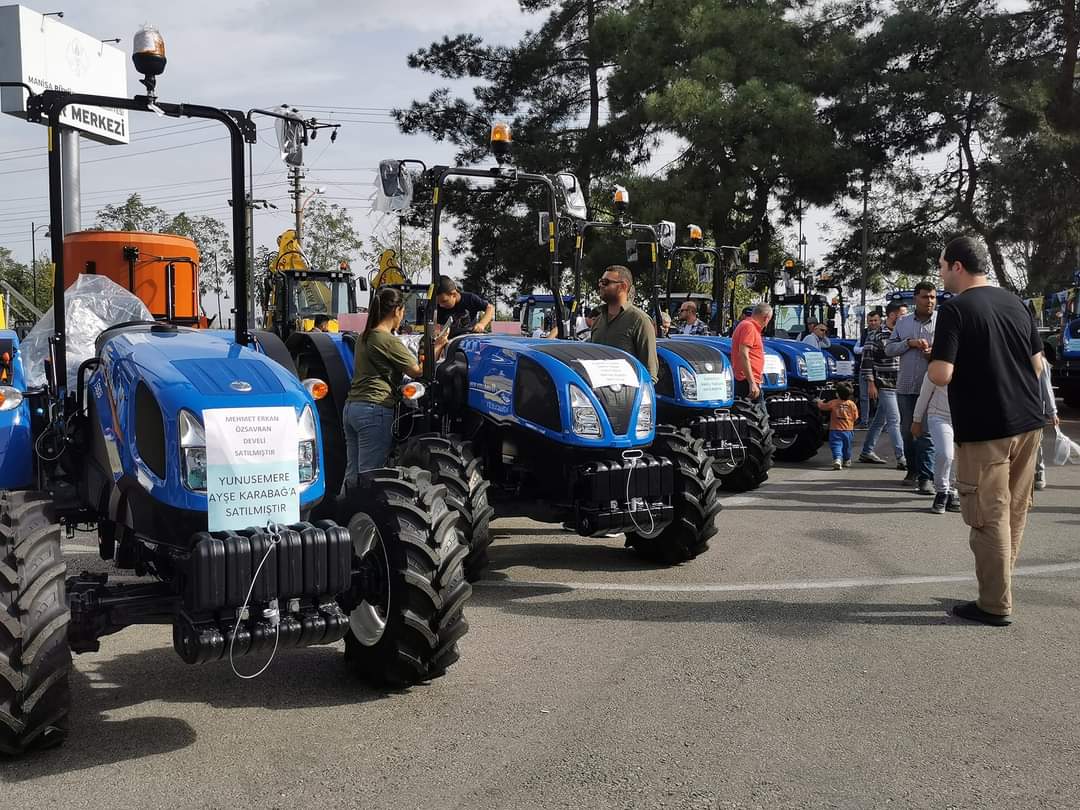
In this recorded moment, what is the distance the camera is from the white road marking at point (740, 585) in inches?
248

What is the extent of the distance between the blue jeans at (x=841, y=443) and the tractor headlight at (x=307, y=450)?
8.64 m

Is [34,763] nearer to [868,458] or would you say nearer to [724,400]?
[724,400]

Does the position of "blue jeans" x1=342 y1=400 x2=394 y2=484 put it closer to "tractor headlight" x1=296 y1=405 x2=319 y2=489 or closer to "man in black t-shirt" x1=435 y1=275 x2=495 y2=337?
"man in black t-shirt" x1=435 y1=275 x2=495 y2=337

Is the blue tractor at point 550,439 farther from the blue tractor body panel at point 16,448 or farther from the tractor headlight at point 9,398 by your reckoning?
the tractor headlight at point 9,398

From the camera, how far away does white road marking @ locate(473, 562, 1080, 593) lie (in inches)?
248

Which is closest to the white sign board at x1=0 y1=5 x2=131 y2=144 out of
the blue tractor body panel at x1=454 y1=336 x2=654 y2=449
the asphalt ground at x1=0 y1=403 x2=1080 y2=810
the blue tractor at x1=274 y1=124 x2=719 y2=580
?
the blue tractor at x1=274 y1=124 x2=719 y2=580

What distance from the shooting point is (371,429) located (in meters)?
6.96

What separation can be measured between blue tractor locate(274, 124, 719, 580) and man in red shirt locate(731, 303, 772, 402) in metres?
3.41

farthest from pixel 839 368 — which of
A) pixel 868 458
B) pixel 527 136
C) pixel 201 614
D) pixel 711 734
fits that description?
pixel 527 136

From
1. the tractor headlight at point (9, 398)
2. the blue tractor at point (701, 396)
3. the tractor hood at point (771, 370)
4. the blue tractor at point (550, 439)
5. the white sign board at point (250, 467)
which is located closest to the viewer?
the white sign board at point (250, 467)

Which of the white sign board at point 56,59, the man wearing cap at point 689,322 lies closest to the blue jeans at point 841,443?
the man wearing cap at point 689,322

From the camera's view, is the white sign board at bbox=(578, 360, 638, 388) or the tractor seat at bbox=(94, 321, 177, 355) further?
the white sign board at bbox=(578, 360, 638, 388)

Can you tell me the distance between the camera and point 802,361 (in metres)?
12.6

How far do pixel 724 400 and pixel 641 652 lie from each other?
15.4 ft
